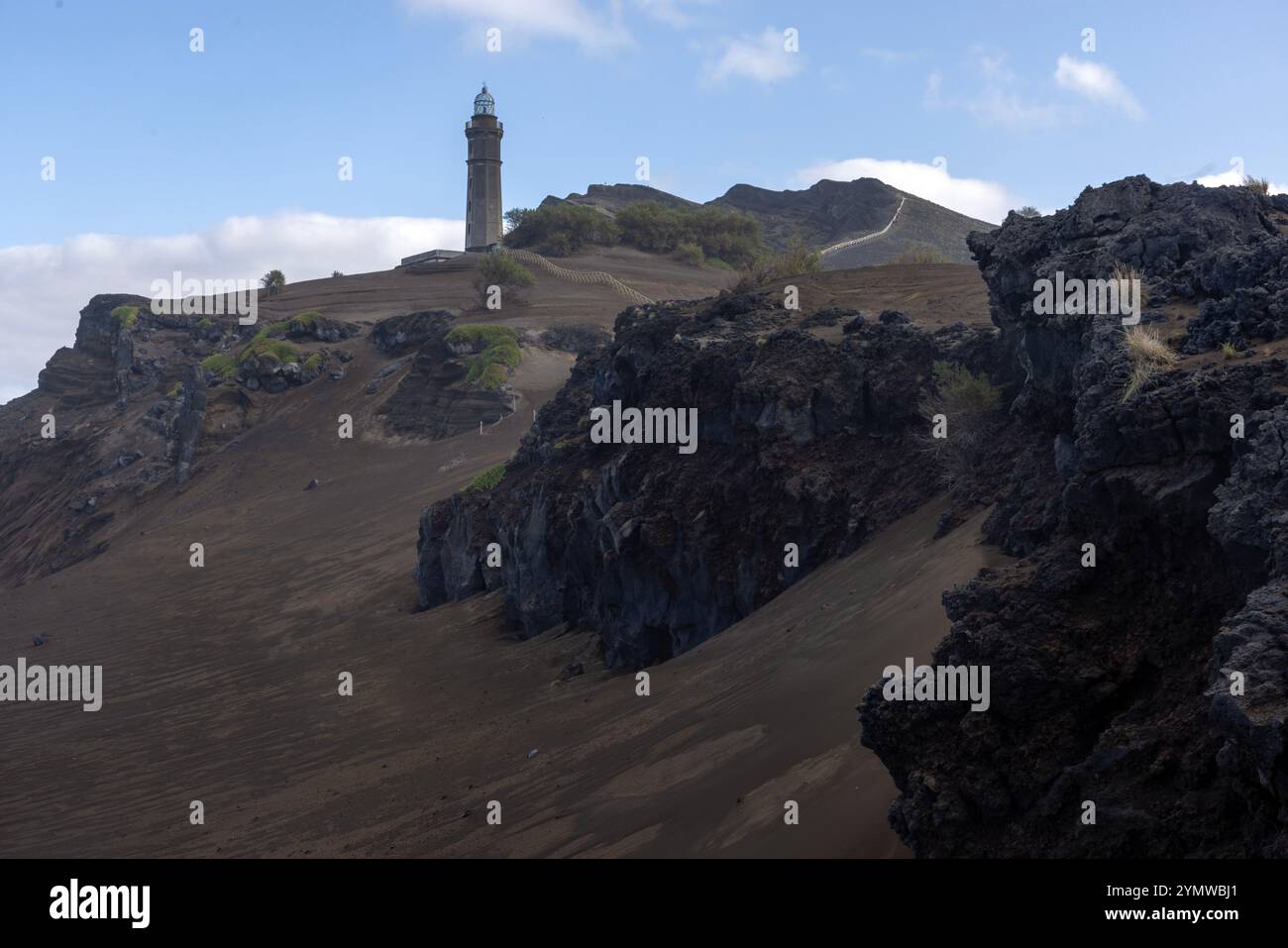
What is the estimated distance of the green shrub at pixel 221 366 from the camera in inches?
1918

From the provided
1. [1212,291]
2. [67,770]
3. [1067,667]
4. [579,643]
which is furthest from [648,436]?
[1067,667]

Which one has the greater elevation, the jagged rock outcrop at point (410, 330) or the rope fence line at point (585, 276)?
the rope fence line at point (585, 276)

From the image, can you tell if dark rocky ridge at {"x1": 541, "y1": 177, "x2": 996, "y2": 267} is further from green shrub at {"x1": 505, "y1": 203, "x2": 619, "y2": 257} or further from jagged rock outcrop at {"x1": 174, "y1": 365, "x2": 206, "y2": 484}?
jagged rock outcrop at {"x1": 174, "y1": 365, "x2": 206, "y2": 484}

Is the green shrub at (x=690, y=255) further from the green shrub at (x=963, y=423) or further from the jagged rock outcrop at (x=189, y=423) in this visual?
the green shrub at (x=963, y=423)

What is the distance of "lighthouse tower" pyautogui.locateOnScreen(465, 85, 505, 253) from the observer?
220 feet

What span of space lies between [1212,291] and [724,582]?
27.3ft

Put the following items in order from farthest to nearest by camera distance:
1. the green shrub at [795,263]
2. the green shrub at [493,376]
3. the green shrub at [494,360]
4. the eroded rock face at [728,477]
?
the green shrub at [494,360], the green shrub at [493,376], the green shrub at [795,263], the eroded rock face at [728,477]

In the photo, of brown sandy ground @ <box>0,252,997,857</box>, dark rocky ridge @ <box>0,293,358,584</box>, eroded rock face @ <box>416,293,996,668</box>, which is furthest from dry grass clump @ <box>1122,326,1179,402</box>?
dark rocky ridge @ <box>0,293,358,584</box>

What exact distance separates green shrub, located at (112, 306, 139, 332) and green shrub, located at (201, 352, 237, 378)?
239 inches

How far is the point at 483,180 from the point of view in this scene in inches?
2643
